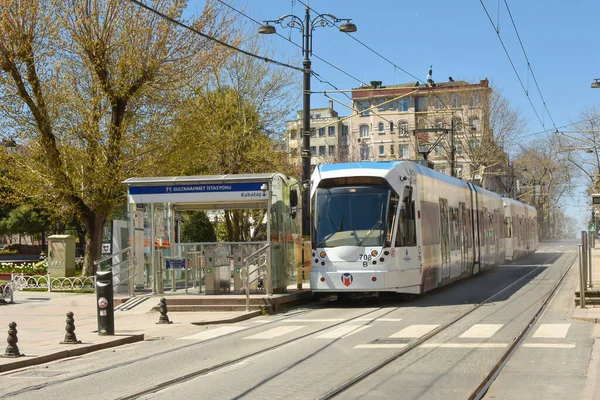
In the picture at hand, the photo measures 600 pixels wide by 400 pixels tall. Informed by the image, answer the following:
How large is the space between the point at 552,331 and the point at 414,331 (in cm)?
228

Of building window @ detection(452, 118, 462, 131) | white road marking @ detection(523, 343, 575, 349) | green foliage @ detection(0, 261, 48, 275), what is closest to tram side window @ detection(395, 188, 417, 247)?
white road marking @ detection(523, 343, 575, 349)

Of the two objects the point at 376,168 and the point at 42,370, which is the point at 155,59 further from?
the point at 42,370

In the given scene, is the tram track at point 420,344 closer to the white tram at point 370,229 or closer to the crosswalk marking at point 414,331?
the crosswalk marking at point 414,331

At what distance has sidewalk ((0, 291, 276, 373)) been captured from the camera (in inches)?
547

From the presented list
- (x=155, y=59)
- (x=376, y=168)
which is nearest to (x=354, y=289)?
(x=376, y=168)

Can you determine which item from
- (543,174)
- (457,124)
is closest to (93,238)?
(457,124)

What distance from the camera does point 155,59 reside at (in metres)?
29.0

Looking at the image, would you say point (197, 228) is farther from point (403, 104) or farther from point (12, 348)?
point (403, 104)

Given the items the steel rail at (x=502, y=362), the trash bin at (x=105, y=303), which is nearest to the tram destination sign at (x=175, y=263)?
the trash bin at (x=105, y=303)

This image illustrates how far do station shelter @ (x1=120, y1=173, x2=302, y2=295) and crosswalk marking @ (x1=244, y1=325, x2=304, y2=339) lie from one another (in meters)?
Answer: 3.54

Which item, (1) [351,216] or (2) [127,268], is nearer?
(1) [351,216]

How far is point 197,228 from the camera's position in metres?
41.6

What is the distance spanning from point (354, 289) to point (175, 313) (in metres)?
4.25

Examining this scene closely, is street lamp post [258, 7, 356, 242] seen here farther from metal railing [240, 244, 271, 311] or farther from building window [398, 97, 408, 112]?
building window [398, 97, 408, 112]
